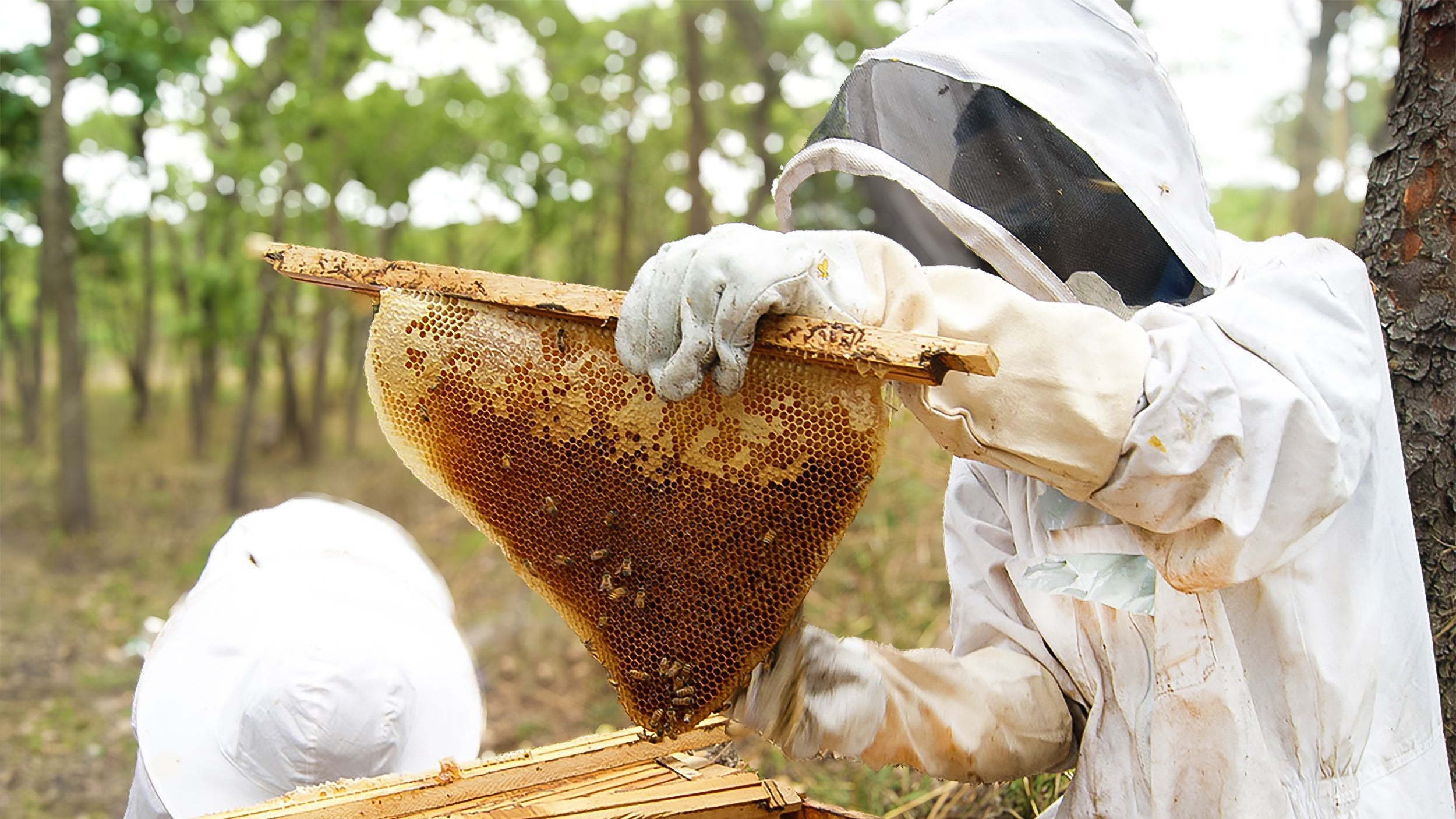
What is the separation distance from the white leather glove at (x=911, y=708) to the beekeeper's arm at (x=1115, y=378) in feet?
1.56

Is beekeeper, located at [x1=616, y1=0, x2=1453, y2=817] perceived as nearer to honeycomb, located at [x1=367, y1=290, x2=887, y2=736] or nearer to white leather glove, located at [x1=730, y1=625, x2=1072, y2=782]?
white leather glove, located at [x1=730, y1=625, x2=1072, y2=782]

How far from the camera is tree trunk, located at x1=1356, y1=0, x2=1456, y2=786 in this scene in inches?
91.1

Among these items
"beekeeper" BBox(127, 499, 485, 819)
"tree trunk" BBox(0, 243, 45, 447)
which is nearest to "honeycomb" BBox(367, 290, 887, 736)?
"beekeeper" BBox(127, 499, 485, 819)

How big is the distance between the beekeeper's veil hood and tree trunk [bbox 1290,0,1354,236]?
11.6 metres

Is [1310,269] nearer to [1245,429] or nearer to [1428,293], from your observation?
[1245,429]

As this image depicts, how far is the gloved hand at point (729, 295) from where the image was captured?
1.34m

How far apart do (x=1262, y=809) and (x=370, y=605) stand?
1.93 m

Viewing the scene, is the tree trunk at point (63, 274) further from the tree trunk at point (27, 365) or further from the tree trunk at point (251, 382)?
the tree trunk at point (27, 365)

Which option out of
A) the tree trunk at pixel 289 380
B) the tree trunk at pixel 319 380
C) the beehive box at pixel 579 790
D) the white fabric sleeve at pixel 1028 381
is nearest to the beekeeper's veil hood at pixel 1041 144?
the white fabric sleeve at pixel 1028 381

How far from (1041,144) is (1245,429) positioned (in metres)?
0.67

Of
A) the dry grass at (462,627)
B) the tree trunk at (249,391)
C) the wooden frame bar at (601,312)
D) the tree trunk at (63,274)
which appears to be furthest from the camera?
the tree trunk at (249,391)

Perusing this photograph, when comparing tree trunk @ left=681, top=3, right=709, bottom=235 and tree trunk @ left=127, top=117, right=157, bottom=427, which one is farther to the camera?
tree trunk @ left=127, top=117, right=157, bottom=427

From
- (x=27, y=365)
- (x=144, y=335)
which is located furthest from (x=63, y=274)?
(x=27, y=365)

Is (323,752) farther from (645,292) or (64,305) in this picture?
(64,305)
